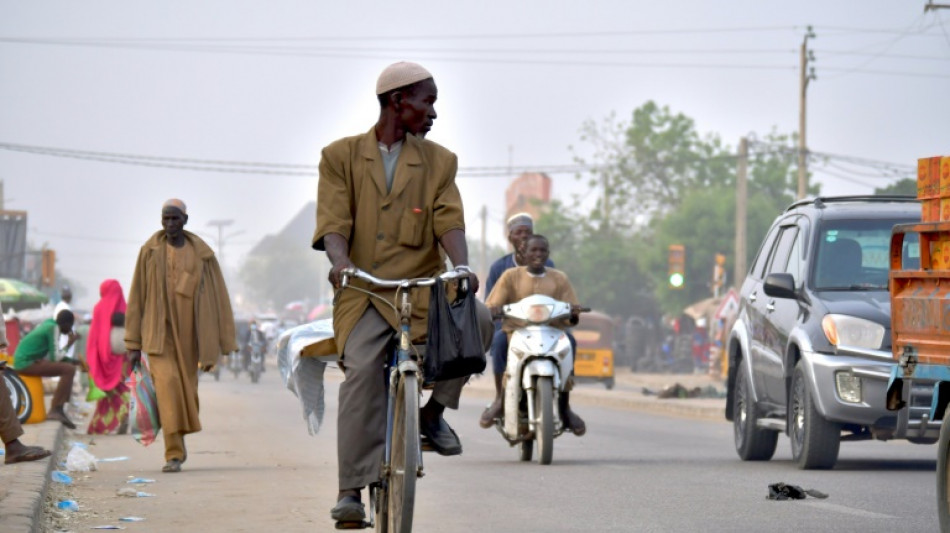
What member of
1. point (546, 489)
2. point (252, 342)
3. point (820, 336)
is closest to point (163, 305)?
point (546, 489)

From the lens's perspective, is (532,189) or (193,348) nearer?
(193,348)

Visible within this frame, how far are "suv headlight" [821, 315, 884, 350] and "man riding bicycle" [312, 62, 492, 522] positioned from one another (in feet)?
17.1

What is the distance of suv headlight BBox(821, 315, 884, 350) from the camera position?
1173cm

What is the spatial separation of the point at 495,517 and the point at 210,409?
1724 centimetres

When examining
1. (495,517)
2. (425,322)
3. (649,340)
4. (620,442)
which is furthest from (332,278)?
(649,340)

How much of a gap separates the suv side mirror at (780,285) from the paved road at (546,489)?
1254mm

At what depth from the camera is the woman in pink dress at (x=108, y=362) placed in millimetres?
Result: 17750

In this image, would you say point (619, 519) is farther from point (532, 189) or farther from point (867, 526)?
point (532, 189)

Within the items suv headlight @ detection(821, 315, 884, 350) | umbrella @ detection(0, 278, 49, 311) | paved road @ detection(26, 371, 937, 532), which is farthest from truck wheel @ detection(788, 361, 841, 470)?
umbrella @ detection(0, 278, 49, 311)

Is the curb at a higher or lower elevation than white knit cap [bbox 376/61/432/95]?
lower

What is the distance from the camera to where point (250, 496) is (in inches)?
414

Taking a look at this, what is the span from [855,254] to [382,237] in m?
6.41

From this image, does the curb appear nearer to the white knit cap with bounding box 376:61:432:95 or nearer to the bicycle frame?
the bicycle frame

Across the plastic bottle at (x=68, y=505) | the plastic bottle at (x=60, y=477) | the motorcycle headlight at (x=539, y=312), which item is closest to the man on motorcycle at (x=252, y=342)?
the motorcycle headlight at (x=539, y=312)
